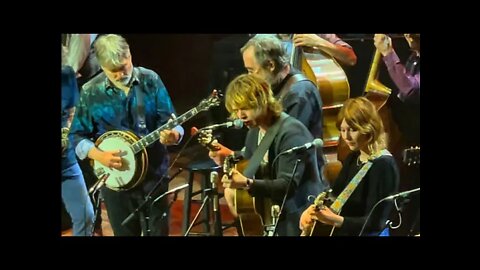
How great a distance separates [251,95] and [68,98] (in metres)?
0.79

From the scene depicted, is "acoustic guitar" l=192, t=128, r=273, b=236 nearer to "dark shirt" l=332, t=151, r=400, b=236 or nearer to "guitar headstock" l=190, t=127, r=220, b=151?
"guitar headstock" l=190, t=127, r=220, b=151

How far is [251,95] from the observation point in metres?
3.58

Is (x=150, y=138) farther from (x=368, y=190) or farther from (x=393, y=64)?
(x=393, y=64)

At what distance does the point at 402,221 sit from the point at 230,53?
1.04 meters

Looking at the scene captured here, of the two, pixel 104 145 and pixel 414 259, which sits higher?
pixel 104 145

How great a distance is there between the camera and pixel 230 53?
11.8 feet

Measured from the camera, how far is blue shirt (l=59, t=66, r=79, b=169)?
11.9 ft

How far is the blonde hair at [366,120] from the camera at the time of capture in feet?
11.7

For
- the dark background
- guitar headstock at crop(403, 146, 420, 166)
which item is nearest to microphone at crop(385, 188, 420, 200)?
guitar headstock at crop(403, 146, 420, 166)

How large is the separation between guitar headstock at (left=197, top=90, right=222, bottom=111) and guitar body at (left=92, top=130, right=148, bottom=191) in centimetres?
31

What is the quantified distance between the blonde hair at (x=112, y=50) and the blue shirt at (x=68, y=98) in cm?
15
